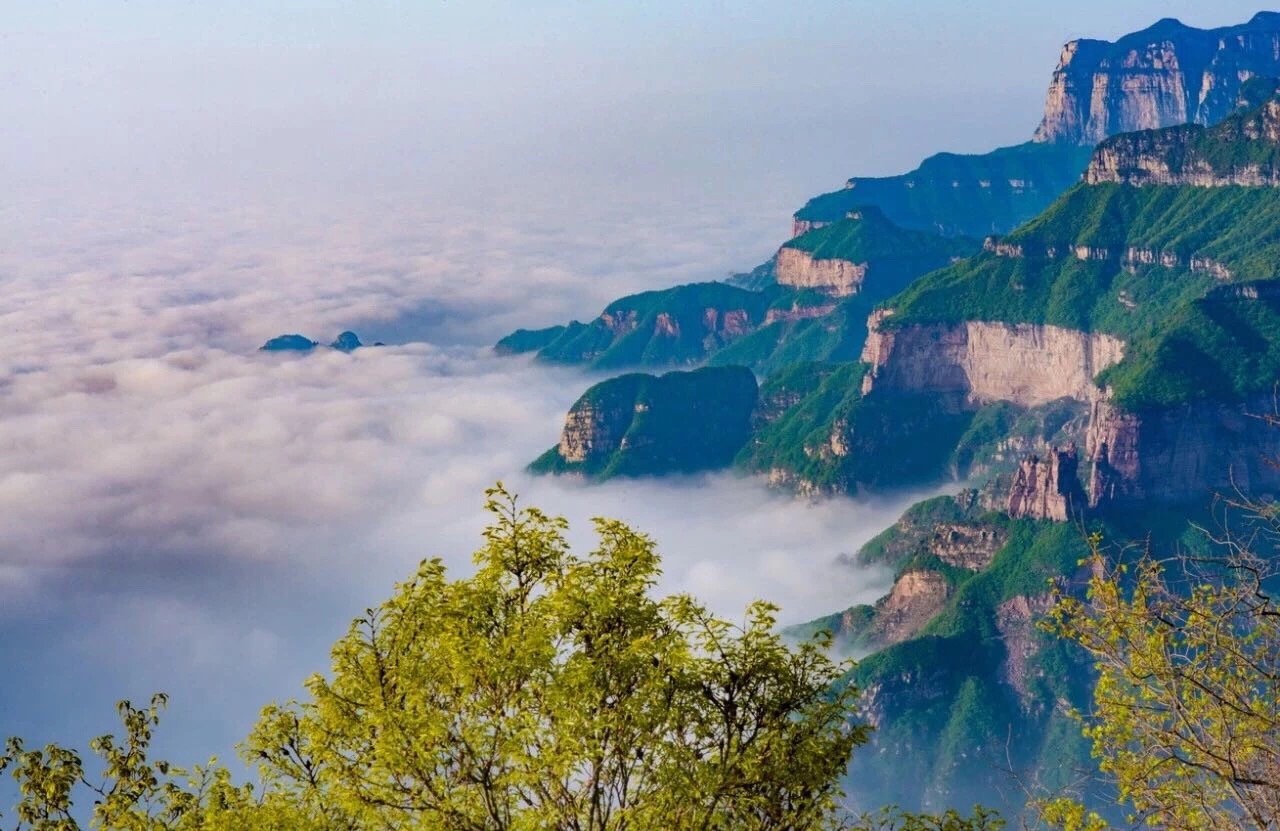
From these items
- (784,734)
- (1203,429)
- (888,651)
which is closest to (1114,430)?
(1203,429)

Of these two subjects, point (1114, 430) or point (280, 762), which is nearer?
point (280, 762)

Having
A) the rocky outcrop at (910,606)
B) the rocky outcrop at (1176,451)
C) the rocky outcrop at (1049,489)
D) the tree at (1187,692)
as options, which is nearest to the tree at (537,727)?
the tree at (1187,692)

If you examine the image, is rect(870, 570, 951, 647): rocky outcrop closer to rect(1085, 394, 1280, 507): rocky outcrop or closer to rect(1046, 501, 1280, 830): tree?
rect(1085, 394, 1280, 507): rocky outcrop

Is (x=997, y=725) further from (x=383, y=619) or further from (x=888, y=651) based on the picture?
(x=383, y=619)

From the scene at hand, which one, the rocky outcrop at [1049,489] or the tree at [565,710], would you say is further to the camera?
the rocky outcrop at [1049,489]

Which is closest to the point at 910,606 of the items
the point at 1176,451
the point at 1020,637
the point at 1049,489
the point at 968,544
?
the point at 968,544

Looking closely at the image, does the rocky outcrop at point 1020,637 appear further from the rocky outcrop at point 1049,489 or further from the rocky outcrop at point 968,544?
the rocky outcrop at point 1049,489

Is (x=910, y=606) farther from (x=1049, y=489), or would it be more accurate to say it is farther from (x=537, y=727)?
(x=537, y=727)
